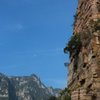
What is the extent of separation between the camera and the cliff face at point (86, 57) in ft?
101

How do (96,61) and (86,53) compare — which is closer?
(96,61)

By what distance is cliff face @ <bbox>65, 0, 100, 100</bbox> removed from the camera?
30.8 metres

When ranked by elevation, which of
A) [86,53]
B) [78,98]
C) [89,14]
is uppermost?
[89,14]

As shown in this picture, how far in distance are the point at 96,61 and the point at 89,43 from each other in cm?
342

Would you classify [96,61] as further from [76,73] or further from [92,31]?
[76,73]

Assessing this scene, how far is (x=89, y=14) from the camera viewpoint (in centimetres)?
3850

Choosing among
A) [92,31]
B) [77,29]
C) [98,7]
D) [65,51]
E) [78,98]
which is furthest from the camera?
[77,29]

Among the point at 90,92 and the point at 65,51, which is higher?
the point at 65,51

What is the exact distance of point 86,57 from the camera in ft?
115

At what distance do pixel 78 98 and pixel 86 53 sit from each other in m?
6.88

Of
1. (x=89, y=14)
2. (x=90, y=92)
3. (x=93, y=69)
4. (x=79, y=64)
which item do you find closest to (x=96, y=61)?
(x=93, y=69)

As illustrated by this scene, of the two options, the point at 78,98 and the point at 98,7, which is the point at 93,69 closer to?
the point at 78,98

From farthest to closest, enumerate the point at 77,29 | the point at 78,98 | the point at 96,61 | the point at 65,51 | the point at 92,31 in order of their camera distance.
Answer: the point at 77,29
the point at 65,51
the point at 92,31
the point at 96,61
the point at 78,98

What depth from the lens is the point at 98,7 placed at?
37156 mm
